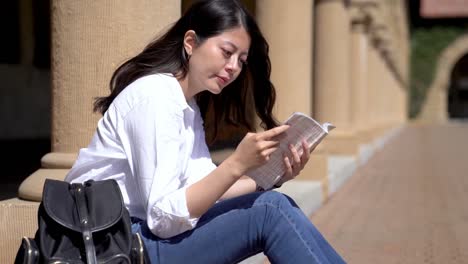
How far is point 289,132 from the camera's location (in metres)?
2.83

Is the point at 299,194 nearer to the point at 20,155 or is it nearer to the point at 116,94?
the point at 116,94

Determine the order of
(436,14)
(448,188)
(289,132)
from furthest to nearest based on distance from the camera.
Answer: (436,14)
(448,188)
(289,132)

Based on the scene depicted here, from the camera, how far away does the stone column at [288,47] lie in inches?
279

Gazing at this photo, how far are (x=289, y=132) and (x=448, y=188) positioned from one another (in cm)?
689

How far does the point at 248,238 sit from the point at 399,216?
170 inches

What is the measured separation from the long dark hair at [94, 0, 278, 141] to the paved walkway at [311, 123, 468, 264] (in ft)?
6.23

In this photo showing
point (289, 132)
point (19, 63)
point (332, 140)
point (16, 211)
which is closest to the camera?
point (289, 132)

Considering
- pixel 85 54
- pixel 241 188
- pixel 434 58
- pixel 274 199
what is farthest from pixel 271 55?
pixel 434 58

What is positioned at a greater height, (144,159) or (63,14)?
(63,14)

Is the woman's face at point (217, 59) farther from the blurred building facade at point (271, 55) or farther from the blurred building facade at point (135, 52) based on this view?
the blurred building facade at point (271, 55)

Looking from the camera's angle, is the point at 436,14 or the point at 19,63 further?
the point at 436,14

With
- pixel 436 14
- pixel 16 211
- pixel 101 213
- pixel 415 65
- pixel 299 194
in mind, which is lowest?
pixel 415 65

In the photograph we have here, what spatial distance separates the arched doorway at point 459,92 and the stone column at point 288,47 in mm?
48465

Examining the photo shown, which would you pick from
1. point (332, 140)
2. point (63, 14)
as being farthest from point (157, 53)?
point (332, 140)
